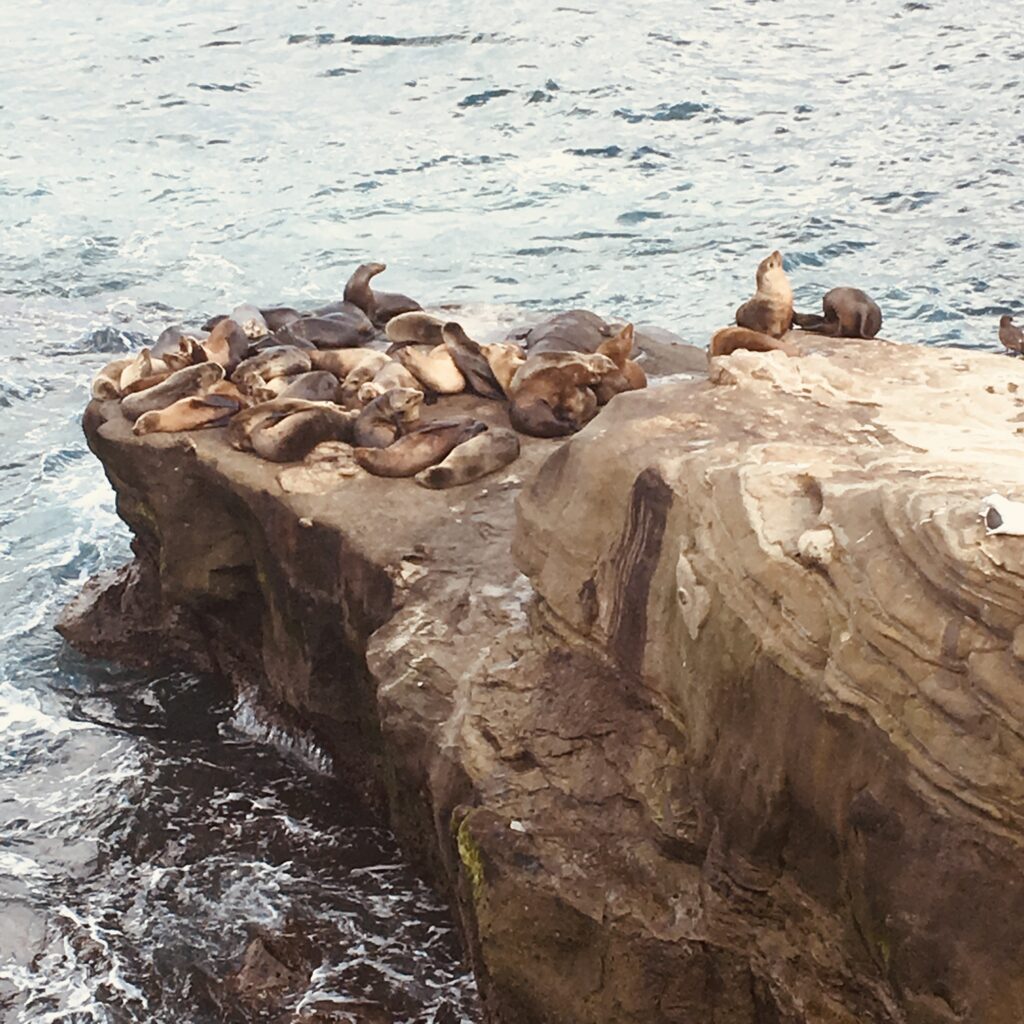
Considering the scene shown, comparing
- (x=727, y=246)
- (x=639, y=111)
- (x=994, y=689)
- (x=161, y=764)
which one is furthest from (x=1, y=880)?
(x=639, y=111)

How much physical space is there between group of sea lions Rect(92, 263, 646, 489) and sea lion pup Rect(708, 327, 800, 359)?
561 millimetres

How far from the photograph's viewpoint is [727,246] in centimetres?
1466

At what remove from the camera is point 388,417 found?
23.4ft

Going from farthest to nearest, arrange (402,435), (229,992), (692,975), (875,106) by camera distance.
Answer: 1. (875,106)
2. (402,435)
3. (229,992)
4. (692,975)

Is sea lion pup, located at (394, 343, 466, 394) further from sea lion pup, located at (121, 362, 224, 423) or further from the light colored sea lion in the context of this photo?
the light colored sea lion

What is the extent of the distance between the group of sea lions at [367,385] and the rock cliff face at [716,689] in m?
0.20

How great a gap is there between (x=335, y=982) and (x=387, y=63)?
18.8m

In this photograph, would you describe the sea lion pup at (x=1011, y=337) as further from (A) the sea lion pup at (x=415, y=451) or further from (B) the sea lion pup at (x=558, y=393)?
(A) the sea lion pup at (x=415, y=451)

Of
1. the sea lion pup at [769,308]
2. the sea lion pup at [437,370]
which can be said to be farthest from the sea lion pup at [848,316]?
the sea lion pup at [437,370]

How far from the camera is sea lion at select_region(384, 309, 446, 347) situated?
326 inches

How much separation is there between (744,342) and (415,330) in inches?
89.3

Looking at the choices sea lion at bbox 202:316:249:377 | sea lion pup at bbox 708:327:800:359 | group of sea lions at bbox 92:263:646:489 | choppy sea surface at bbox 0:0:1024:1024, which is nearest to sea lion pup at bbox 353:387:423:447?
group of sea lions at bbox 92:263:646:489

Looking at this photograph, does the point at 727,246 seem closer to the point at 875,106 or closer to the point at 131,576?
the point at 875,106

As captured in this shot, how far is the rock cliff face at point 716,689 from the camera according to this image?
3.68 metres
